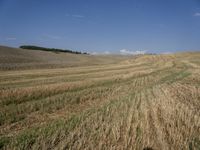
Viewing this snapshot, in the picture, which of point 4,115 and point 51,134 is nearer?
point 51,134

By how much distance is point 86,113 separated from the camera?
7.99 metres

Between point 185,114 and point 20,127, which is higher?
point 185,114

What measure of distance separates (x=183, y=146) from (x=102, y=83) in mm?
10696

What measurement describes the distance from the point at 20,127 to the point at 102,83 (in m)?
9.17

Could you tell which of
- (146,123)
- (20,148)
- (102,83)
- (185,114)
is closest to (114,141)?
(146,123)

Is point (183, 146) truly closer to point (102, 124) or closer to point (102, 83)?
point (102, 124)

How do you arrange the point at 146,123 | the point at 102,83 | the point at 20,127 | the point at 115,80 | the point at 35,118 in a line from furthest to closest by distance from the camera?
the point at 115,80, the point at 102,83, the point at 35,118, the point at 20,127, the point at 146,123

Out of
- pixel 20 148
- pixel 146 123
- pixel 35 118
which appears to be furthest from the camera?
pixel 35 118

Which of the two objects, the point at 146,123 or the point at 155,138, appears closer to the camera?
the point at 155,138

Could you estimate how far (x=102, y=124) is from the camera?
6484 millimetres

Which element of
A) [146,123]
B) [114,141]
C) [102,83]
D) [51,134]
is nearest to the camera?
[114,141]

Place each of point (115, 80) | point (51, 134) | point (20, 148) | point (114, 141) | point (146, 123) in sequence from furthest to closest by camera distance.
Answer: point (115, 80) → point (146, 123) → point (51, 134) → point (114, 141) → point (20, 148)

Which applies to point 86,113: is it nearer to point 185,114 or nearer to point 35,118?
point 35,118

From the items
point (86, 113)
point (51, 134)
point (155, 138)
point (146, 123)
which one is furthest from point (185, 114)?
point (51, 134)
